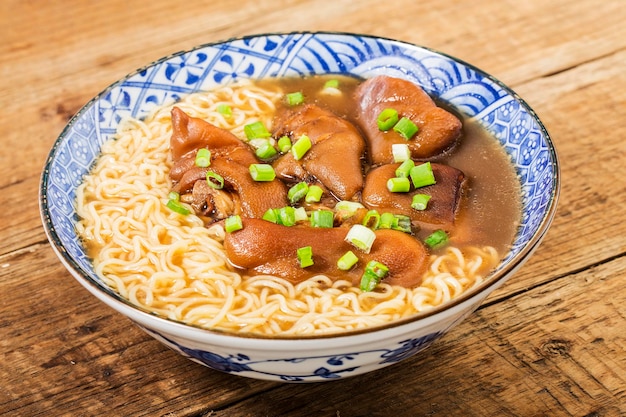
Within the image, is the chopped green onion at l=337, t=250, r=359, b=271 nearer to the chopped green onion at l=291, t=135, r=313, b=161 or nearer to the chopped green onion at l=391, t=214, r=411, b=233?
the chopped green onion at l=391, t=214, r=411, b=233

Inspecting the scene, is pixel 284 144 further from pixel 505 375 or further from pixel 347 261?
pixel 505 375

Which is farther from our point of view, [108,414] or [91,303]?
[91,303]

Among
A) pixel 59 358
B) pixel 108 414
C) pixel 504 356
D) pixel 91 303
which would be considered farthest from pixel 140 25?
pixel 504 356

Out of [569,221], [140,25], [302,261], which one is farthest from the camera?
[140,25]

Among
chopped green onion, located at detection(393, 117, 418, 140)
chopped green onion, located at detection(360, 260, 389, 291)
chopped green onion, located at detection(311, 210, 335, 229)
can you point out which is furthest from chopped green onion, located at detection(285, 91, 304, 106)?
chopped green onion, located at detection(360, 260, 389, 291)

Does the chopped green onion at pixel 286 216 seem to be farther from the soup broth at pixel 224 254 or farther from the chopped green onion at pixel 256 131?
the chopped green onion at pixel 256 131

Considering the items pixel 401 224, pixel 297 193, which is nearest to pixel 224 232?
pixel 297 193

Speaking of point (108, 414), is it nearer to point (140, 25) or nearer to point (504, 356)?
point (504, 356)
